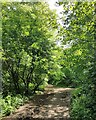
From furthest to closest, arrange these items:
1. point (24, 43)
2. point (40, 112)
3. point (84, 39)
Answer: point (24, 43) → point (40, 112) → point (84, 39)

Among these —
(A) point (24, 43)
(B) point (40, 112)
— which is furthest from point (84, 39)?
(A) point (24, 43)

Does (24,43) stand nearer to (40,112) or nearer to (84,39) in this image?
(40,112)

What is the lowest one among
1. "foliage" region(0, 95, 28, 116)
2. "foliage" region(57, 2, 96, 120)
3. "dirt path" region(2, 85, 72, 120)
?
"dirt path" region(2, 85, 72, 120)

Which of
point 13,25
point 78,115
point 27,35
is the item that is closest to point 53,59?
point 27,35

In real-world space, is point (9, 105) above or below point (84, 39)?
below

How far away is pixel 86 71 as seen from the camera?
3.23 meters

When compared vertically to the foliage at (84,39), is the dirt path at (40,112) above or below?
below

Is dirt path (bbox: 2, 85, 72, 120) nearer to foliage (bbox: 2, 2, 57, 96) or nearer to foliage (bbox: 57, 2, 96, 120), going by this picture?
foliage (bbox: 2, 2, 57, 96)

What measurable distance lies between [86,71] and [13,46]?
320cm

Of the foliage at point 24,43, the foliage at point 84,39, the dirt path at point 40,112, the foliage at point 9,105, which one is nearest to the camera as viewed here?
the foliage at point 84,39

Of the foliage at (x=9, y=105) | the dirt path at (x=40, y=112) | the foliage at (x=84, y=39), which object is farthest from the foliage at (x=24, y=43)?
the foliage at (x=84, y=39)

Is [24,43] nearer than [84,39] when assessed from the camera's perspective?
No

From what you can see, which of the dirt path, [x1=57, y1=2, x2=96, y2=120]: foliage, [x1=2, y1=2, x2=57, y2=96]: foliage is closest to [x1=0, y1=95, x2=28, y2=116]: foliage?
the dirt path

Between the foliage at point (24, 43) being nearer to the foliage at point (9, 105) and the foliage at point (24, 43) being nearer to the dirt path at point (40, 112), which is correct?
the foliage at point (9, 105)
